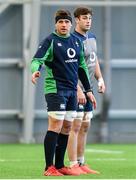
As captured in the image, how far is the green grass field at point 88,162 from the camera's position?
28.8ft

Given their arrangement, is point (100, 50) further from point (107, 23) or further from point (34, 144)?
point (34, 144)

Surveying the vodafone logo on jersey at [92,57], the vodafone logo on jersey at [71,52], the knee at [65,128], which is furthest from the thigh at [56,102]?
the vodafone logo on jersey at [92,57]

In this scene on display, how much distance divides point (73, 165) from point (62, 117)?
30.6 inches

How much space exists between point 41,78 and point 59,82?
987cm

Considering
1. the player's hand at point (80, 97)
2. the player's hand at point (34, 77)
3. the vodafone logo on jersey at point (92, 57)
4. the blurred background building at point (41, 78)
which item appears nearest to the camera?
the player's hand at point (34, 77)

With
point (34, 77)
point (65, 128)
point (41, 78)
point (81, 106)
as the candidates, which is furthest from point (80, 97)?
point (41, 78)

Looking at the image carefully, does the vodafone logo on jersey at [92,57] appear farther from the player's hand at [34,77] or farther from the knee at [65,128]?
the player's hand at [34,77]

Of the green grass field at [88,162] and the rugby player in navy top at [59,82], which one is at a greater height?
the rugby player in navy top at [59,82]

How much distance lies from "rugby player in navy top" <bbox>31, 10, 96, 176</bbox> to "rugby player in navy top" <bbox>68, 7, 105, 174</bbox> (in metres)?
0.31

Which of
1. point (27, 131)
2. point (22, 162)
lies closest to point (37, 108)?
point (27, 131)

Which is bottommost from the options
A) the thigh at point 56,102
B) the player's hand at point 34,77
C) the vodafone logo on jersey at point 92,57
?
the thigh at point 56,102

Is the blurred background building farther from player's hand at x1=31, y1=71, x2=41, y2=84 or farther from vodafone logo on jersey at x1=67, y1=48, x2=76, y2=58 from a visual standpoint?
player's hand at x1=31, y1=71, x2=41, y2=84

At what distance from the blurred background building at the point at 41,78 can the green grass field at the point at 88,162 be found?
302 cm

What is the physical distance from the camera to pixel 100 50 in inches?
742
